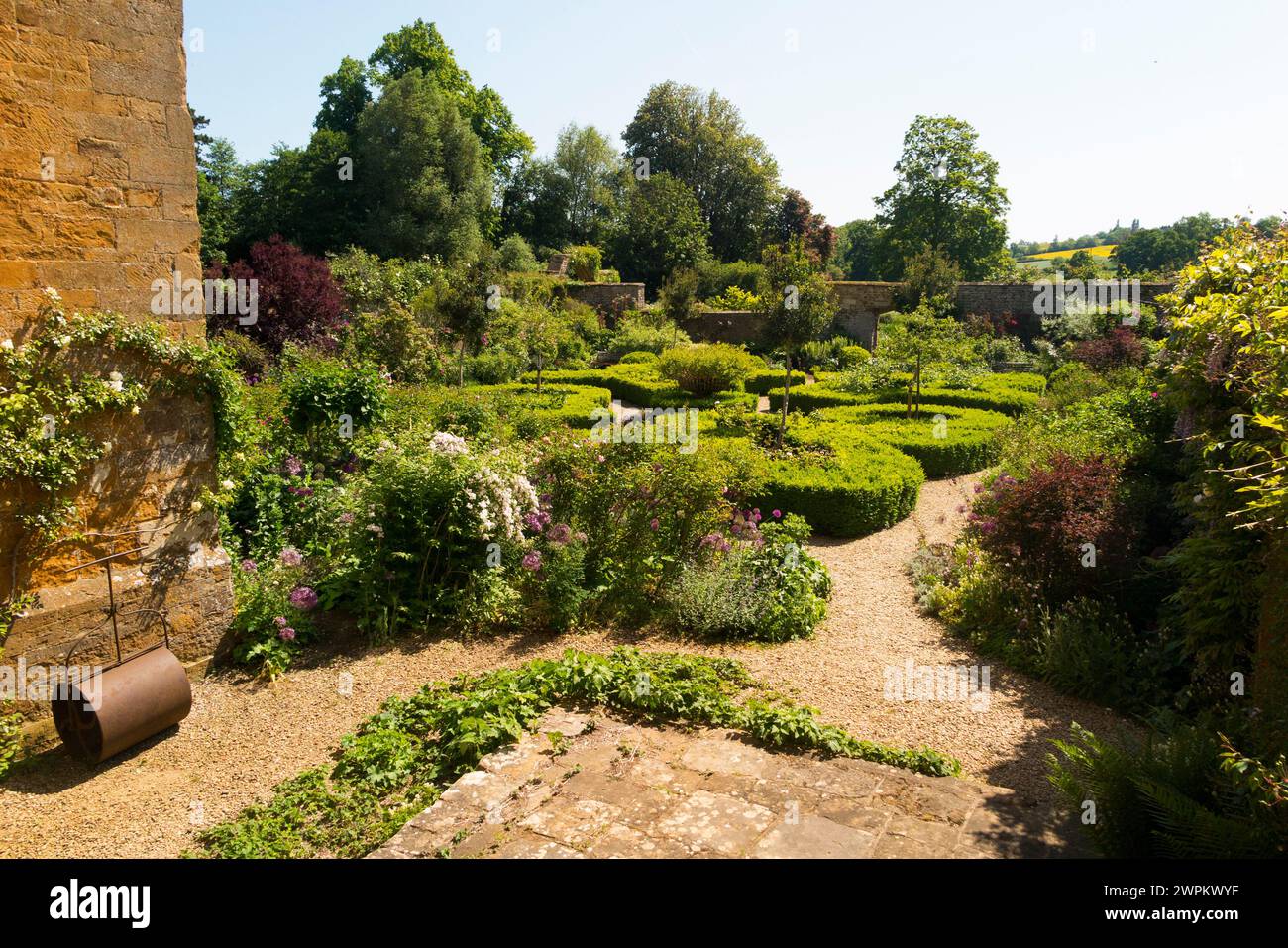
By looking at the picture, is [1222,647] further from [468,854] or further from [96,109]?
[96,109]

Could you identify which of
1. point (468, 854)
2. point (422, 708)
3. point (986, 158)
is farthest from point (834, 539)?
point (986, 158)

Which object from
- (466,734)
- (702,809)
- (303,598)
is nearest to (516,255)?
(303,598)

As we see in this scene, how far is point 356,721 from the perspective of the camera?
5.32 m

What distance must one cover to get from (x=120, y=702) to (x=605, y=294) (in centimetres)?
2582

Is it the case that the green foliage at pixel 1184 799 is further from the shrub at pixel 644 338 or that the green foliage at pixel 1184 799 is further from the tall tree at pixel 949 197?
the tall tree at pixel 949 197

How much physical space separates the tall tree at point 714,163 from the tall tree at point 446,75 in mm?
8726

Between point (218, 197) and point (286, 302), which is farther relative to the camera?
point (218, 197)

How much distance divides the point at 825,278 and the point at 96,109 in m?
12.0

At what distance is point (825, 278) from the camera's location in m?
14.7

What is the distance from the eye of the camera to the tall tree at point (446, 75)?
35375 millimetres

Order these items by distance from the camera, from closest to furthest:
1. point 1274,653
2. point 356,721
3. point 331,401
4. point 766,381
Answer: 1. point 1274,653
2. point 356,721
3. point 331,401
4. point 766,381

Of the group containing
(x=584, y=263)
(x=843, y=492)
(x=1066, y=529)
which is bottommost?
(x=1066, y=529)
